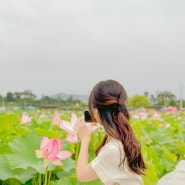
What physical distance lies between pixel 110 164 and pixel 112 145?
0.16ft

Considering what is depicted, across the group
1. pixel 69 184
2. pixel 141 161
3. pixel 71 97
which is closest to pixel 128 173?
pixel 141 161

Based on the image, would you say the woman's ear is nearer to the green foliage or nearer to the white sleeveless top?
the white sleeveless top

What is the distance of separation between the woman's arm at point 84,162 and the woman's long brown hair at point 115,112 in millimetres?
55

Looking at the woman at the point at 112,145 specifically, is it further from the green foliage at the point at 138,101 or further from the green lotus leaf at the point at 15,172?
the green foliage at the point at 138,101

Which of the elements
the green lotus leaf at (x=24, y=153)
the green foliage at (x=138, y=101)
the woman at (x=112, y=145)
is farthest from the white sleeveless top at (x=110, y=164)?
the green foliage at (x=138, y=101)

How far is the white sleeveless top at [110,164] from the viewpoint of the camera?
111 centimetres

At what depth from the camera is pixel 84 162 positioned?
1.13 m

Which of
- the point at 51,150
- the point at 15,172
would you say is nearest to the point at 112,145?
the point at 51,150

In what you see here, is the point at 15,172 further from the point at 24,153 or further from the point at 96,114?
the point at 96,114

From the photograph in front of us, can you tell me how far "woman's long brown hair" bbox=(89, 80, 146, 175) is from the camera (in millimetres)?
1126

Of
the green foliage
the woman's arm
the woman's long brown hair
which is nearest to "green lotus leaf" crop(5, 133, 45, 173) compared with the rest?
the woman's arm

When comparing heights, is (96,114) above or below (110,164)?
above

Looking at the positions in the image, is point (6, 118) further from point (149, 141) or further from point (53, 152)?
point (149, 141)

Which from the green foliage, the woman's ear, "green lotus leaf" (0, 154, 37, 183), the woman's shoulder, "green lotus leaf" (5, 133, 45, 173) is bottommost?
the green foliage
